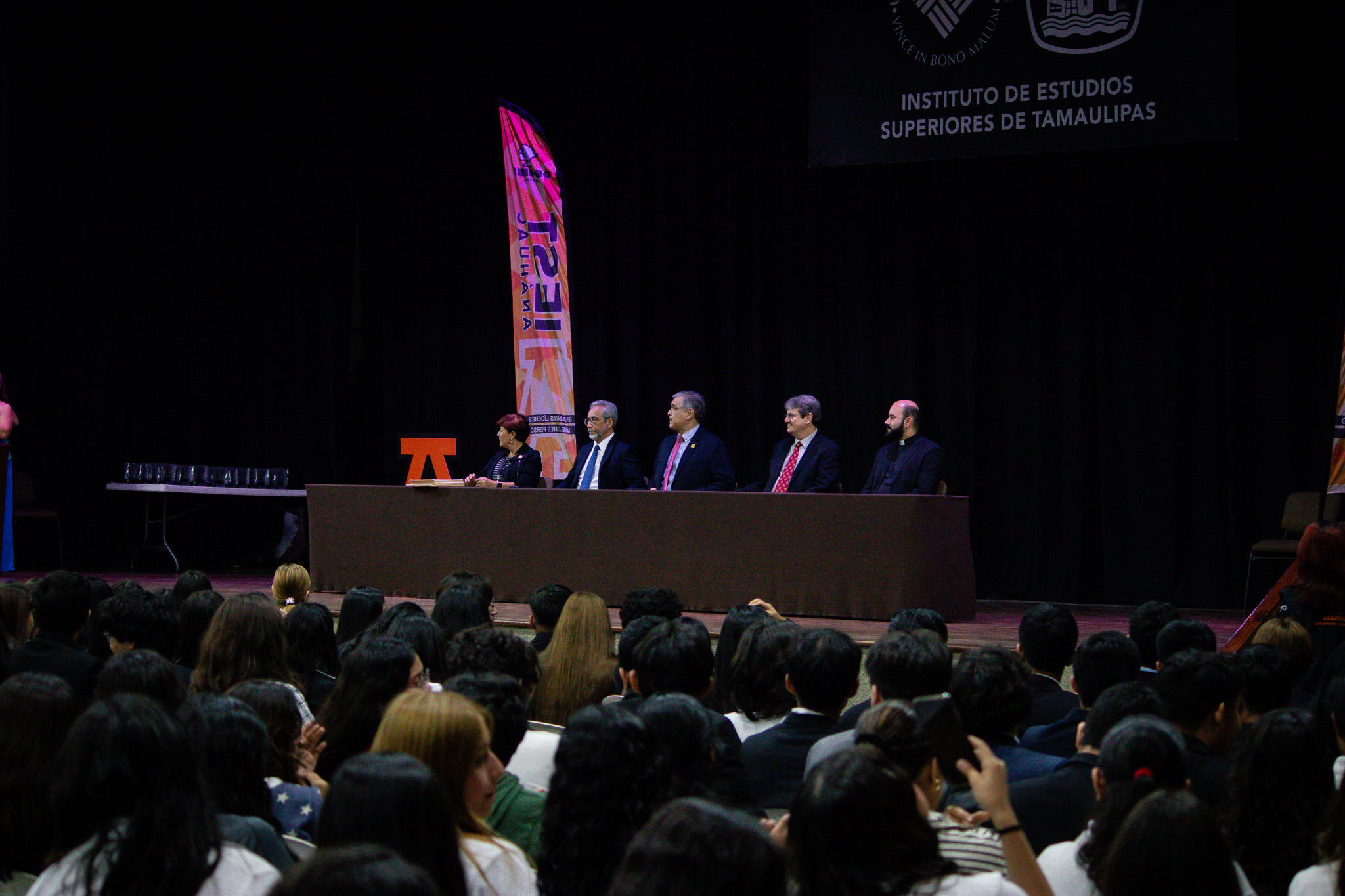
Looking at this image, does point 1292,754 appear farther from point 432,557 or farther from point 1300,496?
point 1300,496

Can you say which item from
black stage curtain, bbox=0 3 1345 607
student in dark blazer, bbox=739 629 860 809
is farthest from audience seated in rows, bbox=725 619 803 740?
black stage curtain, bbox=0 3 1345 607

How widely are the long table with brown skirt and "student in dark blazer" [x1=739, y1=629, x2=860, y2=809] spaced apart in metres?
3.17

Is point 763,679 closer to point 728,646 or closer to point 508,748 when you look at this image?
point 728,646

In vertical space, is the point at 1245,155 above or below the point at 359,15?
below

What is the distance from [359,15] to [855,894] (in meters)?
9.78

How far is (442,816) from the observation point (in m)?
1.45

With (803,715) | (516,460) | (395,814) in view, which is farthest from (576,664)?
(516,460)

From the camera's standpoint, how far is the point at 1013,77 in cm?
769

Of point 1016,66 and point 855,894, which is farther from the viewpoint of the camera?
point 1016,66

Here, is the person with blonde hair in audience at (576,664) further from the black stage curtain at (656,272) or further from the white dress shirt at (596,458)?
the black stage curtain at (656,272)

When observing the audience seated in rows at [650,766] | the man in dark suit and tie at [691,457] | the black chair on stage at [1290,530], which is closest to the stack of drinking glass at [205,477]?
the man in dark suit and tie at [691,457]

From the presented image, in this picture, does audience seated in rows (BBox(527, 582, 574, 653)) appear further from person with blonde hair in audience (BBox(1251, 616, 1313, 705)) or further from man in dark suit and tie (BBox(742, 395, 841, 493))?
man in dark suit and tie (BBox(742, 395, 841, 493))

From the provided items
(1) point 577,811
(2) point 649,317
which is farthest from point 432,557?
(1) point 577,811

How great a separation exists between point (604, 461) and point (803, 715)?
4688 millimetres
